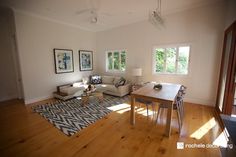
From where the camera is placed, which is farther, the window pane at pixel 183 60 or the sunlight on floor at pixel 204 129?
the window pane at pixel 183 60

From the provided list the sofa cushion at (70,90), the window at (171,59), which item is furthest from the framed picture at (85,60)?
the window at (171,59)

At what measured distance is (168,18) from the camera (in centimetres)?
419

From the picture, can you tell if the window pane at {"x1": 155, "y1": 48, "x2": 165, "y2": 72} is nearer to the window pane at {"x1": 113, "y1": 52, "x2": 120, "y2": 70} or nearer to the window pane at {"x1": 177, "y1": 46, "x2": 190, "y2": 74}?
the window pane at {"x1": 177, "y1": 46, "x2": 190, "y2": 74}

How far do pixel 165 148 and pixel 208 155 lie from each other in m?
0.64

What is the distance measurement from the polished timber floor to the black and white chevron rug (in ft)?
0.51

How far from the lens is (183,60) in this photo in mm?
4141

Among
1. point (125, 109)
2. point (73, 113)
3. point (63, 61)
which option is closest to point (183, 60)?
point (125, 109)

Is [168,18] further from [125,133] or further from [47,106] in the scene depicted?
[47,106]

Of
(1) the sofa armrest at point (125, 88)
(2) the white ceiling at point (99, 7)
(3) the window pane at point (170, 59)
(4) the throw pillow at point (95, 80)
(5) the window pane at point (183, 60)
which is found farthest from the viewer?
(4) the throw pillow at point (95, 80)

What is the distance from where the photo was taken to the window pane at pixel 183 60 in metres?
4.06

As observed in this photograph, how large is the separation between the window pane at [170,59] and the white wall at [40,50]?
3.99m

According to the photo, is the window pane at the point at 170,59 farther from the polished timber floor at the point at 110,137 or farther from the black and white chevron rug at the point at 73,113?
the black and white chevron rug at the point at 73,113

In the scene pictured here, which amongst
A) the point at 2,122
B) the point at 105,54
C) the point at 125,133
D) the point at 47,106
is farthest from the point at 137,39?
the point at 2,122

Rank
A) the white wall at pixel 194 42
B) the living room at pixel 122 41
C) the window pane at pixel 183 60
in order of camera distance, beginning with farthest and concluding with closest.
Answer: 1. the window pane at pixel 183 60
2. the white wall at pixel 194 42
3. the living room at pixel 122 41
